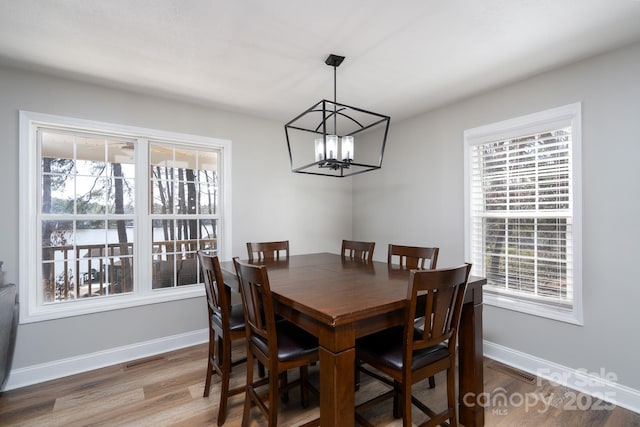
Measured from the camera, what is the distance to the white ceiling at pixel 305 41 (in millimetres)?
1708

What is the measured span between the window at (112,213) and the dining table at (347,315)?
114cm

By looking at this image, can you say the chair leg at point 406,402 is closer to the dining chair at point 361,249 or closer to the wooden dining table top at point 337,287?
the wooden dining table top at point 337,287

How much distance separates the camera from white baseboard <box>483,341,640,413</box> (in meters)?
2.07

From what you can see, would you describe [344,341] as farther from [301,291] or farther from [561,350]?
[561,350]

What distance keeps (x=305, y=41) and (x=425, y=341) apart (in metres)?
1.99

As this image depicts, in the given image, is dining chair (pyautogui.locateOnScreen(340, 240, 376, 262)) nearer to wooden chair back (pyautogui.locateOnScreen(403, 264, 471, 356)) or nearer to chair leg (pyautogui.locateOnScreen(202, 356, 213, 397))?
wooden chair back (pyautogui.locateOnScreen(403, 264, 471, 356))

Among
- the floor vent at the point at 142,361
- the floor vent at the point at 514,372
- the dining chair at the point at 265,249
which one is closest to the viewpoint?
the floor vent at the point at 514,372

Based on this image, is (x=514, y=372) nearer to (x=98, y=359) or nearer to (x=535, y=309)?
(x=535, y=309)

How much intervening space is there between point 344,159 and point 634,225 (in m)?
2.05

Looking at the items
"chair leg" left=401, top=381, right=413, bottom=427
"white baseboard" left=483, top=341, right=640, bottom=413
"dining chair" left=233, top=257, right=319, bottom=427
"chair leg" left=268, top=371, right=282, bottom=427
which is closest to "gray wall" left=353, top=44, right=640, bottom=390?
"white baseboard" left=483, top=341, right=640, bottom=413

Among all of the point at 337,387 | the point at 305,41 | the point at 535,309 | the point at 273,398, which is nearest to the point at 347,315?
the point at 337,387

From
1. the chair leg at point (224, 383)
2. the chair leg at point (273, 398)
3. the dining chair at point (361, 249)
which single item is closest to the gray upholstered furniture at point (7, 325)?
the chair leg at point (224, 383)

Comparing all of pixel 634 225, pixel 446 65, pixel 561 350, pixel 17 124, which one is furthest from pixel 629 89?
pixel 17 124

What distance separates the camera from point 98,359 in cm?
264
